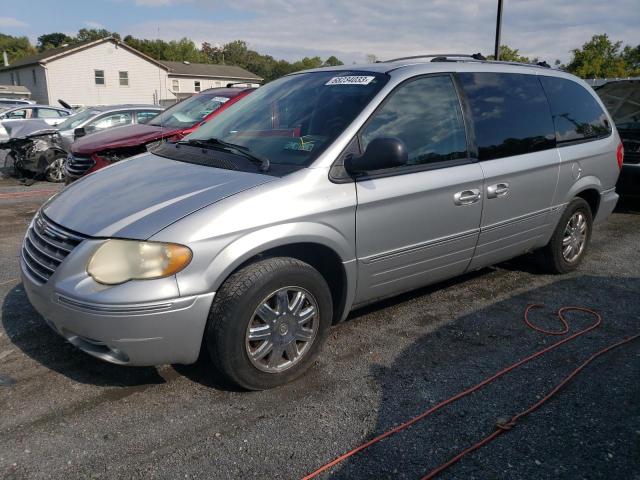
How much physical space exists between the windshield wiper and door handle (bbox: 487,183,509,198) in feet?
5.64

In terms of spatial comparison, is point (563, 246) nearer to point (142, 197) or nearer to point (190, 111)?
point (142, 197)

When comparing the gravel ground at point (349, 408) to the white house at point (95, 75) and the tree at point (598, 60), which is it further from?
the tree at point (598, 60)

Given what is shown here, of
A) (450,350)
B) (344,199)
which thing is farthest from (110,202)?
(450,350)

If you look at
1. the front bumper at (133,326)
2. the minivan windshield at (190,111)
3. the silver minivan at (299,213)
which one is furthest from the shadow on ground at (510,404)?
the minivan windshield at (190,111)

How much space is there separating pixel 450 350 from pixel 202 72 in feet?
177

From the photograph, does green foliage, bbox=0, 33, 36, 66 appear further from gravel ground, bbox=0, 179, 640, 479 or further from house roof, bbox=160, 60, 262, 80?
gravel ground, bbox=0, 179, 640, 479

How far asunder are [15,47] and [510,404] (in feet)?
343

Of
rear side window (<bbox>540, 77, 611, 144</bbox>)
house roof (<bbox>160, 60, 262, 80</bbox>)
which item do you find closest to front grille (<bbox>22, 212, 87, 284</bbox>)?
rear side window (<bbox>540, 77, 611, 144</bbox>)

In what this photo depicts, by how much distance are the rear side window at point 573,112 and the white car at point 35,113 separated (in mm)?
16061

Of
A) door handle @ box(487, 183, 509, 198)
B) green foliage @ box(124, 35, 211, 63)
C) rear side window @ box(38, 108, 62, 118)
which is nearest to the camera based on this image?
door handle @ box(487, 183, 509, 198)

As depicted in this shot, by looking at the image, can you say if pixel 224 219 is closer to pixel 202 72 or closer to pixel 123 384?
pixel 123 384

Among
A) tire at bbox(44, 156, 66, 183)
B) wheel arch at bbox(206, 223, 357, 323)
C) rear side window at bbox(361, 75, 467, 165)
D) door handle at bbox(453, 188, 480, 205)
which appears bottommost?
tire at bbox(44, 156, 66, 183)

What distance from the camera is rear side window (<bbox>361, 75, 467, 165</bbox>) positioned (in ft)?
11.5

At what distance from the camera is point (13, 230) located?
21.8 feet
